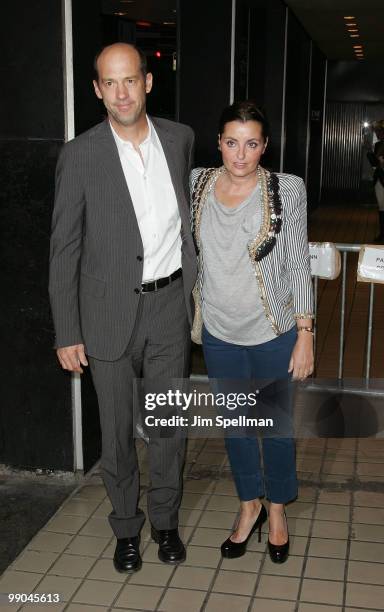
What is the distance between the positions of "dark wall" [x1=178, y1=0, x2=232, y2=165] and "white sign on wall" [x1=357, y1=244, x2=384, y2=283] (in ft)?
8.71

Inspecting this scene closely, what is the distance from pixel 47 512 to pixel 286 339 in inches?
66.0

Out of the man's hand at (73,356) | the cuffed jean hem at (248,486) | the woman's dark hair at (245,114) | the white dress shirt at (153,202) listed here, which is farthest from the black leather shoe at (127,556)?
the woman's dark hair at (245,114)

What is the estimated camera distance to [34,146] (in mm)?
4160

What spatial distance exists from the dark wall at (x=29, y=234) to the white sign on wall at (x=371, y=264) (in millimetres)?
1874

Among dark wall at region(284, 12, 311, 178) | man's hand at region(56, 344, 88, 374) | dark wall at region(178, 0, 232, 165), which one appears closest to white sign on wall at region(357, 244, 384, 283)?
man's hand at region(56, 344, 88, 374)

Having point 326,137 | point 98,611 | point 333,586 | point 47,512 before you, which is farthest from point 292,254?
point 326,137

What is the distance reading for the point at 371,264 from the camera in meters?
4.73

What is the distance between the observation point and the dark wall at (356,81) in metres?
21.7

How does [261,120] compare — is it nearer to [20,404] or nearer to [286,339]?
[286,339]

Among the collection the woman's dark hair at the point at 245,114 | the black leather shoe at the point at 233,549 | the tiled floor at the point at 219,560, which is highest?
the woman's dark hair at the point at 245,114

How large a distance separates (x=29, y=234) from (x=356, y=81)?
63.0ft

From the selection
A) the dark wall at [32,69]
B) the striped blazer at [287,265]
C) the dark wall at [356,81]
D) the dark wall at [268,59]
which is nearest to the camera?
the striped blazer at [287,265]

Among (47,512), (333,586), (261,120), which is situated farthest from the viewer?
(47,512)

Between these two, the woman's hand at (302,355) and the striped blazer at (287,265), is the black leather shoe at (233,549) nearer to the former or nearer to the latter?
the woman's hand at (302,355)
